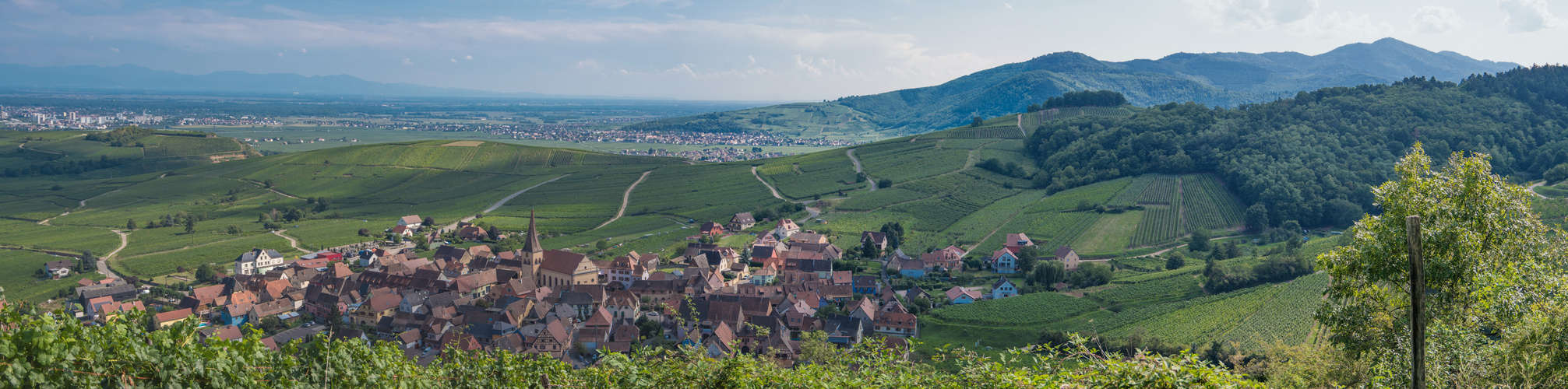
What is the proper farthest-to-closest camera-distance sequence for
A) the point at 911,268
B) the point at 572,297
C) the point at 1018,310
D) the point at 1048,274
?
the point at 911,268, the point at 1048,274, the point at 572,297, the point at 1018,310

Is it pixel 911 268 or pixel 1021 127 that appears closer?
pixel 911 268

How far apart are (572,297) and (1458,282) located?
4345cm

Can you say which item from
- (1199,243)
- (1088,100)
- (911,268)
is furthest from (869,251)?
(1088,100)

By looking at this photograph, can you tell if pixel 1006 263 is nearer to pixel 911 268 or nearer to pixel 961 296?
pixel 911 268

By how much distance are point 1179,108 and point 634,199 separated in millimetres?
77564

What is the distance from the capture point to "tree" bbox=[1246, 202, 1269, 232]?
68312mm

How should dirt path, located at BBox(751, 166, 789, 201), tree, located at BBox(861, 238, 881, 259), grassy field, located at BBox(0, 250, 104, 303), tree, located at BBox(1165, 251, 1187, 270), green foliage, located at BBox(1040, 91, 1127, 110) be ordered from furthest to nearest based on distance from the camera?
green foliage, located at BBox(1040, 91, 1127, 110), dirt path, located at BBox(751, 166, 789, 201), tree, located at BBox(861, 238, 881, 259), tree, located at BBox(1165, 251, 1187, 270), grassy field, located at BBox(0, 250, 104, 303)

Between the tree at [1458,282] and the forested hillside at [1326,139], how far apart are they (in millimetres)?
66137

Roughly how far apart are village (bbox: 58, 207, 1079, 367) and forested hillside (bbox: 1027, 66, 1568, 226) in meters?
31.5

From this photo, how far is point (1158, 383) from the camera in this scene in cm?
792

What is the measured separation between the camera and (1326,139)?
83000 mm

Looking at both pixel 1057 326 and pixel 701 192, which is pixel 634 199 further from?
pixel 1057 326

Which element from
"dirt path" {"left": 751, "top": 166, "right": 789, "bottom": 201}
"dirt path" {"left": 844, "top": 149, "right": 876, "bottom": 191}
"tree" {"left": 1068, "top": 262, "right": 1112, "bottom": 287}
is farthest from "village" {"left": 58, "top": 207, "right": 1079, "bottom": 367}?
"dirt path" {"left": 844, "top": 149, "right": 876, "bottom": 191}

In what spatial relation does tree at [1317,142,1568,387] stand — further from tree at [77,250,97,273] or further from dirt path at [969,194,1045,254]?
tree at [77,250,97,273]
